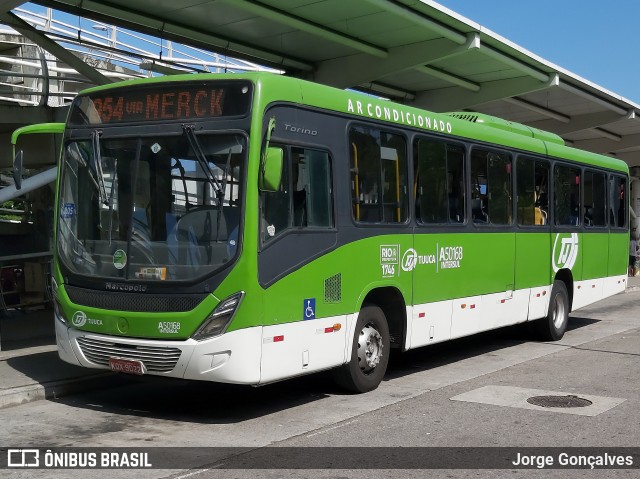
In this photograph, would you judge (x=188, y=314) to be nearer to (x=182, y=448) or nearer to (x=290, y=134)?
(x=182, y=448)

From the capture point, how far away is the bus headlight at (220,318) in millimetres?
7824

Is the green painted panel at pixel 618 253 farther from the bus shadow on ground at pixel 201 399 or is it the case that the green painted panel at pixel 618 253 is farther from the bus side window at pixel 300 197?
the bus side window at pixel 300 197

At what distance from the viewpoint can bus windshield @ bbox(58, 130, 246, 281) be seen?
26.1ft

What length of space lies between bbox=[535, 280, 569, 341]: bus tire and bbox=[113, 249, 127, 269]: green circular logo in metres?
8.34

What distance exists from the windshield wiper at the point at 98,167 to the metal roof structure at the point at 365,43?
3.53 metres

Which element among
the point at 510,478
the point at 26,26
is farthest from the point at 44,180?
the point at 510,478

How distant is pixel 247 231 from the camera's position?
786 centimetres

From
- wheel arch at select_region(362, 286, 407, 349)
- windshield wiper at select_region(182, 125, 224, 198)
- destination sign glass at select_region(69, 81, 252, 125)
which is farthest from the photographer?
wheel arch at select_region(362, 286, 407, 349)

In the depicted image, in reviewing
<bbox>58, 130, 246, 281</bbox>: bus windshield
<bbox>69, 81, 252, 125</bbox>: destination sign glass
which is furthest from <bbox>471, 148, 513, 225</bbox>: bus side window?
<bbox>58, 130, 246, 281</bbox>: bus windshield

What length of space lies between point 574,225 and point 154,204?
366 inches

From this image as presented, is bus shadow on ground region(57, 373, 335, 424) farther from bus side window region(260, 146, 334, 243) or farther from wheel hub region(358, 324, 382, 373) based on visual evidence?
bus side window region(260, 146, 334, 243)

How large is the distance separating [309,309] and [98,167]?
2596 mm

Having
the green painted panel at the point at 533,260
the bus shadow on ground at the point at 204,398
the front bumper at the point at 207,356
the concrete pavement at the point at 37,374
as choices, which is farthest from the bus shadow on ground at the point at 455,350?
the concrete pavement at the point at 37,374

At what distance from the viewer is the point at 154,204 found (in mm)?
8234
